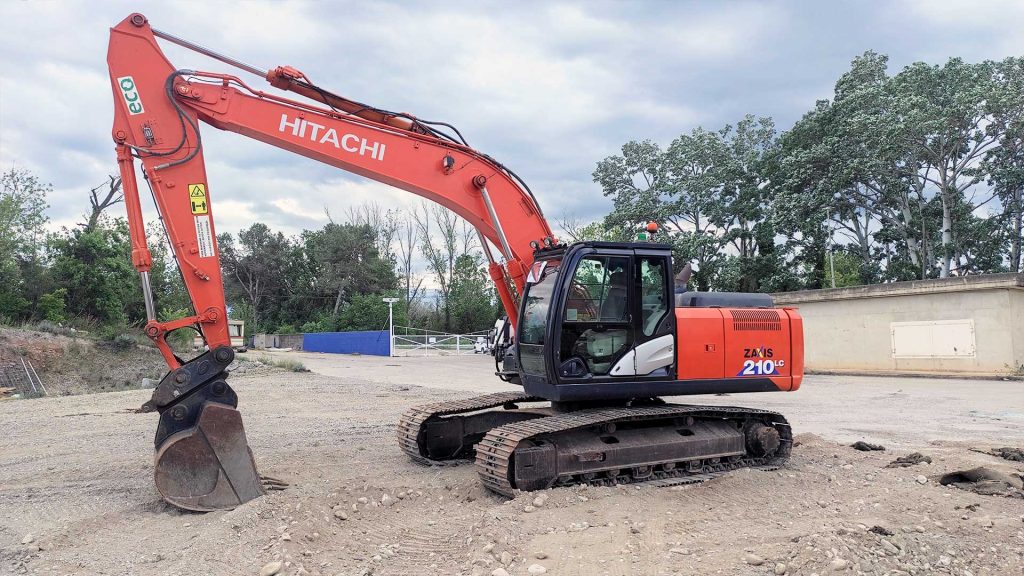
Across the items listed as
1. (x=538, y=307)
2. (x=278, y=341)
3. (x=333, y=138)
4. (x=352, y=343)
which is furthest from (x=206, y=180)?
(x=278, y=341)

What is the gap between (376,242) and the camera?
6644cm

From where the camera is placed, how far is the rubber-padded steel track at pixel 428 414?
25.8 feet

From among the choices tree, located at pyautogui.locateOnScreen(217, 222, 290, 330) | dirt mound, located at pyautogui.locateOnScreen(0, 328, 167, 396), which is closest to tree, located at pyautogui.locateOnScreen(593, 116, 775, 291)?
dirt mound, located at pyautogui.locateOnScreen(0, 328, 167, 396)

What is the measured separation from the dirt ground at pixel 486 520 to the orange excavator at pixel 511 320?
366mm

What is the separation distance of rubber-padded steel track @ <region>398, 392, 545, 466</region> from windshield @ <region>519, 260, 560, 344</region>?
3.61 ft

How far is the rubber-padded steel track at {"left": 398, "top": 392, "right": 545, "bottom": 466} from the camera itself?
7875 mm

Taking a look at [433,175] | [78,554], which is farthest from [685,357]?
[78,554]

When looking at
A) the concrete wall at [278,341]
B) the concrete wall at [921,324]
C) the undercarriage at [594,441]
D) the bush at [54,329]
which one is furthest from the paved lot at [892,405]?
the concrete wall at [278,341]

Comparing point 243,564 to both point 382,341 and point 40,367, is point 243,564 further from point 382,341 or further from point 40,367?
point 382,341

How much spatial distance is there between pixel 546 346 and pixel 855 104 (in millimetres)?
27121

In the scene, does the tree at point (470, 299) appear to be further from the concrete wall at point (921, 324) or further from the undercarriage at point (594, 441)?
the undercarriage at point (594, 441)

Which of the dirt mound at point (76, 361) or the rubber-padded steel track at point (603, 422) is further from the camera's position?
the dirt mound at point (76, 361)

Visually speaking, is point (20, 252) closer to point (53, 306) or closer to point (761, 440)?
Answer: point (53, 306)

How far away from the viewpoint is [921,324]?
69.1 ft
